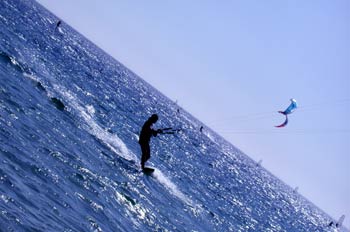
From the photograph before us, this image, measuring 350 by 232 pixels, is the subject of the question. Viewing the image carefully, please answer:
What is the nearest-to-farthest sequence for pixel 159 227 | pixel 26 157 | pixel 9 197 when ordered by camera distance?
pixel 9 197 → pixel 26 157 → pixel 159 227

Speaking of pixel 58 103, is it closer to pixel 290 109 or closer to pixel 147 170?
pixel 147 170

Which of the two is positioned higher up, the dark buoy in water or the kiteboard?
the kiteboard

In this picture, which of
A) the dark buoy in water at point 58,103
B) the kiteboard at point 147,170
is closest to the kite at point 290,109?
the kiteboard at point 147,170

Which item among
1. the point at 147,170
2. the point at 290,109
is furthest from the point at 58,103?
the point at 290,109

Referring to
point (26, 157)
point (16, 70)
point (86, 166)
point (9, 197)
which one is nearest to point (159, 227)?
point (86, 166)

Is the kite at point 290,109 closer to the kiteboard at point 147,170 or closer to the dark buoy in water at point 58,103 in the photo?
the kiteboard at point 147,170

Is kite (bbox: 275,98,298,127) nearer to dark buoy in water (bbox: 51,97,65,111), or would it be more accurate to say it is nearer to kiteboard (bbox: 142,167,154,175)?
kiteboard (bbox: 142,167,154,175)

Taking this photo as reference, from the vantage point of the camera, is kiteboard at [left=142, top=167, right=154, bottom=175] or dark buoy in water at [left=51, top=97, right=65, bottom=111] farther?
dark buoy in water at [left=51, top=97, right=65, bottom=111]

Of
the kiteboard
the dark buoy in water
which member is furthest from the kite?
the dark buoy in water

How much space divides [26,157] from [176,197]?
49.9 ft

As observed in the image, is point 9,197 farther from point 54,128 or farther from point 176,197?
point 176,197

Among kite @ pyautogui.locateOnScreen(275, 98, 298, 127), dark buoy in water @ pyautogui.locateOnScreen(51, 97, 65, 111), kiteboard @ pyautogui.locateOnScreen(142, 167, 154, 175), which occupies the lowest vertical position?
dark buoy in water @ pyautogui.locateOnScreen(51, 97, 65, 111)

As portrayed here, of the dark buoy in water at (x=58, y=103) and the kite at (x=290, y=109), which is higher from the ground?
the kite at (x=290, y=109)

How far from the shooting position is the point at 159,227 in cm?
2033
